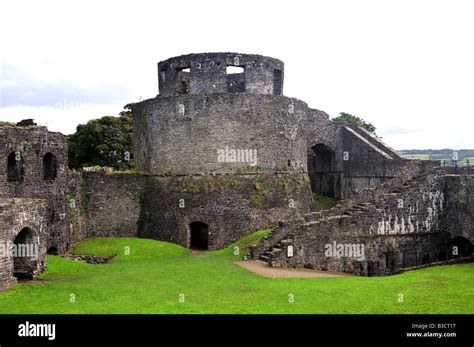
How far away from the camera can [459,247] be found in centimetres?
2994

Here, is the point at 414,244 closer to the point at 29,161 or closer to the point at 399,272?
the point at 399,272

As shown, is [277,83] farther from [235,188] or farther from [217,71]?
[235,188]

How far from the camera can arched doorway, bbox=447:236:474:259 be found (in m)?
29.4

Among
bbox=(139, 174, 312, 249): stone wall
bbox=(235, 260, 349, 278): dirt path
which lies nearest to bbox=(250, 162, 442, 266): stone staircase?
bbox=(235, 260, 349, 278): dirt path

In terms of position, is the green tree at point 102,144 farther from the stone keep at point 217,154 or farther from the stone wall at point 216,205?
the stone wall at point 216,205

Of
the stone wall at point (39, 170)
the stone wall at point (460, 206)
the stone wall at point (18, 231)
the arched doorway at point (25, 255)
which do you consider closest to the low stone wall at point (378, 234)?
the stone wall at point (460, 206)

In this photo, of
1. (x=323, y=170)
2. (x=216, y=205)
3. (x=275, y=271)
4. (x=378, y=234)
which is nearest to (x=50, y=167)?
(x=216, y=205)

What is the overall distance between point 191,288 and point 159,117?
16426 mm

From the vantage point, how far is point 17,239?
19.9 metres

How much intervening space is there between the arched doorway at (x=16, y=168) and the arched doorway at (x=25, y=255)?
16.7 feet

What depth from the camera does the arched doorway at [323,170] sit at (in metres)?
40.0

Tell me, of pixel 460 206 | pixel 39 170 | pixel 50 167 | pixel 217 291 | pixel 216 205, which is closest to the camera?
pixel 217 291

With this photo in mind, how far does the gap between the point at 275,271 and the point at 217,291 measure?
505 centimetres
